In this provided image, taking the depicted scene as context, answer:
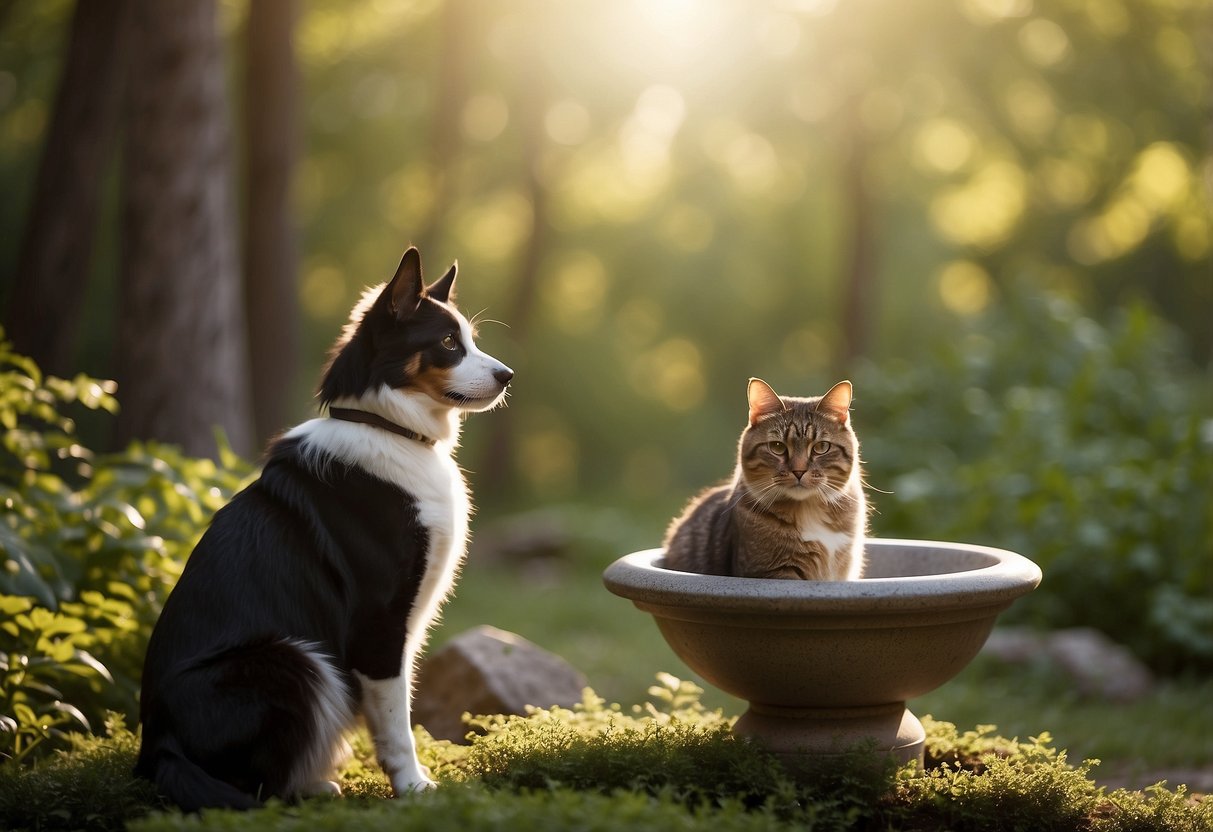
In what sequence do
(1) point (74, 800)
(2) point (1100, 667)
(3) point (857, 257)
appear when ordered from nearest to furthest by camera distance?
(1) point (74, 800) → (2) point (1100, 667) → (3) point (857, 257)

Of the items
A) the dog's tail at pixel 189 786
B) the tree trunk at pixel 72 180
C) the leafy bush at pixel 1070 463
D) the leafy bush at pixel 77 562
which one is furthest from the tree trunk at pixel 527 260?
the dog's tail at pixel 189 786

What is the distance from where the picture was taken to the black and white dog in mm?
3678

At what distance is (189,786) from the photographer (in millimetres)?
3562

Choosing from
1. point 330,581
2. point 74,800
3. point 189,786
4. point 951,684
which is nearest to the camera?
point 189,786

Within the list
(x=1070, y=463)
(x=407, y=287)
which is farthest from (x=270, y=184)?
(x=1070, y=463)

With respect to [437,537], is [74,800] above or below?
below

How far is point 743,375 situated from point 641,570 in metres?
21.4

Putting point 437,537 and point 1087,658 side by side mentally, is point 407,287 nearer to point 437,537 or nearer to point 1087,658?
point 437,537

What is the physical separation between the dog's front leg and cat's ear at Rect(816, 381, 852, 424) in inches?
70.0

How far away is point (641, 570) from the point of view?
4172 millimetres

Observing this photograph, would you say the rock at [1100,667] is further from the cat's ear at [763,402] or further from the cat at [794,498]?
the cat's ear at [763,402]

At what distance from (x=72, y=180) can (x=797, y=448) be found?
Answer: 6.07 metres

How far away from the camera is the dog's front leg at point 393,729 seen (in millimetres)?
3959

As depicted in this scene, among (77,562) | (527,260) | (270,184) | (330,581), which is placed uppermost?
(270,184)
